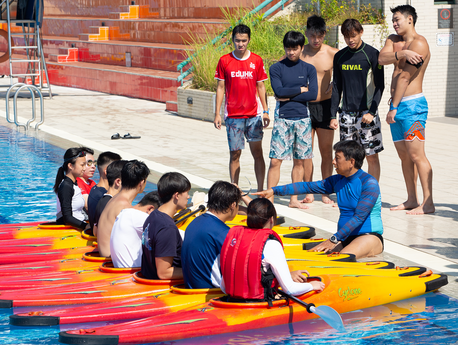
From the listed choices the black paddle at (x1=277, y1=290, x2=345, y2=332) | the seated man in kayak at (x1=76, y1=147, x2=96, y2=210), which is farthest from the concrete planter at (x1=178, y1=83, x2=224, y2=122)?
the black paddle at (x1=277, y1=290, x2=345, y2=332)

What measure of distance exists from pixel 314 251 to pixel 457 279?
128 cm

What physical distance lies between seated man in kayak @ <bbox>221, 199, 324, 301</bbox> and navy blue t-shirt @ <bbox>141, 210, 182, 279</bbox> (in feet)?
1.85

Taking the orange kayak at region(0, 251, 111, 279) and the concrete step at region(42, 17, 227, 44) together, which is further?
the concrete step at region(42, 17, 227, 44)

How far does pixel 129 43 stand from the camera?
23.0 meters

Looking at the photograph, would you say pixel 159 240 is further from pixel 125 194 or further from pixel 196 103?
pixel 196 103

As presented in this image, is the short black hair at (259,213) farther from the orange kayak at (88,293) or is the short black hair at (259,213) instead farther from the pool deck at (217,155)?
the pool deck at (217,155)

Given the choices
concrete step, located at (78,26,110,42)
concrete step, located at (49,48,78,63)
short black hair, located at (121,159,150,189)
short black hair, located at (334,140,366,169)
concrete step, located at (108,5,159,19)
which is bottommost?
short black hair, located at (121,159,150,189)

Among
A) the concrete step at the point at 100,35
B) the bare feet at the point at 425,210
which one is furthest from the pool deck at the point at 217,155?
the concrete step at the point at 100,35

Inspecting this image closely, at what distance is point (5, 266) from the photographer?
6.14 metres

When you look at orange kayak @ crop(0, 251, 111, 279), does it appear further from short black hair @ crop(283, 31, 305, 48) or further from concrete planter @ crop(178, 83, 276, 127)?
concrete planter @ crop(178, 83, 276, 127)

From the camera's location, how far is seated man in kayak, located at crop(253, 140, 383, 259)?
6.18 metres

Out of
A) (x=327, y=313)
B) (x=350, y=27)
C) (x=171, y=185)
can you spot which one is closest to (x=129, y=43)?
(x=350, y=27)

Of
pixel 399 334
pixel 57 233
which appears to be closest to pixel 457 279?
pixel 399 334

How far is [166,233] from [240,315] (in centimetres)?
86
